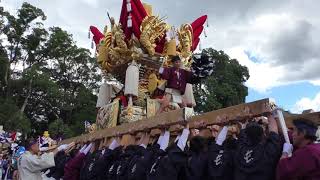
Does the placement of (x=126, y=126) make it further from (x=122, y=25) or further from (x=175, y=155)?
(x=122, y=25)

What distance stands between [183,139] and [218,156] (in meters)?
0.56

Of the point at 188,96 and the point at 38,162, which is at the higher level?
the point at 188,96

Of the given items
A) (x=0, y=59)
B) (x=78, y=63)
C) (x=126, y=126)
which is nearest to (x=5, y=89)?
(x=0, y=59)

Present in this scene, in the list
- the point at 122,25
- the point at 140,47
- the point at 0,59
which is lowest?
the point at 140,47

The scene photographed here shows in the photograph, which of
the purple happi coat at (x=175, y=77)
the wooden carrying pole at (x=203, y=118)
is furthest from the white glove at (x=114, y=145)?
the purple happi coat at (x=175, y=77)

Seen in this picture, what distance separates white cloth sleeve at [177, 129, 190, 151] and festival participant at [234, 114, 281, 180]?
71cm

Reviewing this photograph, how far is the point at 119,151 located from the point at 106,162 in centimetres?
22

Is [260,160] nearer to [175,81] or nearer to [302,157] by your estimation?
[302,157]

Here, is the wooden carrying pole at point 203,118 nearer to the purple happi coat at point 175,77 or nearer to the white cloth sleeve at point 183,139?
the white cloth sleeve at point 183,139

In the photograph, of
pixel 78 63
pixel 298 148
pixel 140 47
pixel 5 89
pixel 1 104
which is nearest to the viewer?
pixel 298 148

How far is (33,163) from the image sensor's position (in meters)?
6.17

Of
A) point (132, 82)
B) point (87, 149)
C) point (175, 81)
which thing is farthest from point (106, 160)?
point (132, 82)

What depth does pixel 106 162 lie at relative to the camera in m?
5.30

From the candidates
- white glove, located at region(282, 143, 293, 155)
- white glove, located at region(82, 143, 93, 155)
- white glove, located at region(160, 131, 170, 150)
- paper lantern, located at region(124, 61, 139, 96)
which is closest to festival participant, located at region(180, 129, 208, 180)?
white glove, located at region(160, 131, 170, 150)
